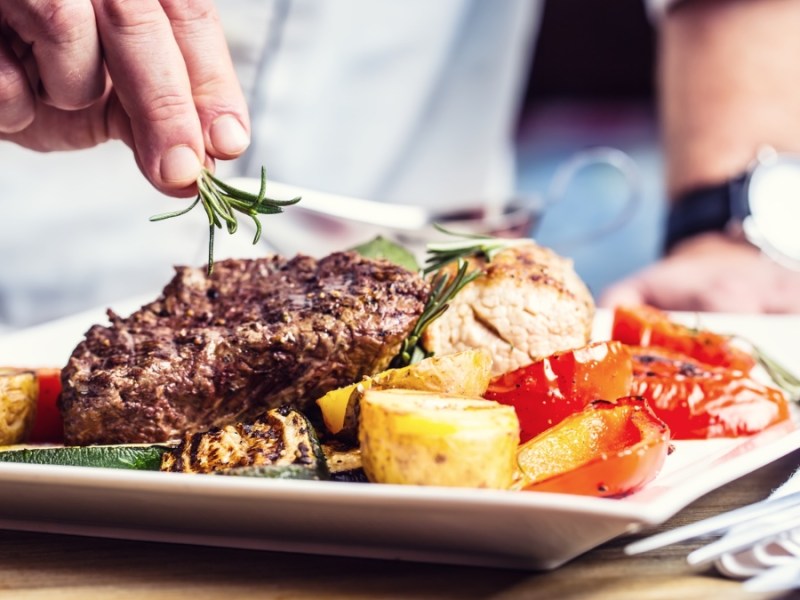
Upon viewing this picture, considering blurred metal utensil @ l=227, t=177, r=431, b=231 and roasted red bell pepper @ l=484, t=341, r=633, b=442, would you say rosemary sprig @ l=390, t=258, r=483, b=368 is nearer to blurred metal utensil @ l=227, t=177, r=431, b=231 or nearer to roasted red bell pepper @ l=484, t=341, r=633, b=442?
roasted red bell pepper @ l=484, t=341, r=633, b=442

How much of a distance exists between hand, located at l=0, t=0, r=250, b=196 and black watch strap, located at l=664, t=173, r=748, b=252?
131 inches

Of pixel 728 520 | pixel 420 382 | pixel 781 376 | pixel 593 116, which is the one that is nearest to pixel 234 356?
pixel 420 382

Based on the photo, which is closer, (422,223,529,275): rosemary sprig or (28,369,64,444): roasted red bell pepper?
(28,369,64,444): roasted red bell pepper

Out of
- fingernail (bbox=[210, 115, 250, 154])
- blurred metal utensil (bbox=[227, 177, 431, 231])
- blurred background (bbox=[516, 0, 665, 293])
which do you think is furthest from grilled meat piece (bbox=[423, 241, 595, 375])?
blurred background (bbox=[516, 0, 665, 293])

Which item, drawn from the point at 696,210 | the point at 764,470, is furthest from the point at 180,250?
the point at 764,470

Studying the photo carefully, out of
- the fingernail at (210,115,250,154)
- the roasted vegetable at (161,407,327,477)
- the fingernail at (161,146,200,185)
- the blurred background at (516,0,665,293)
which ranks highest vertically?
the fingernail at (210,115,250,154)

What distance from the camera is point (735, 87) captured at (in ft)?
17.4

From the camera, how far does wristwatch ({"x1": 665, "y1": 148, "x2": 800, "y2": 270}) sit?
472cm

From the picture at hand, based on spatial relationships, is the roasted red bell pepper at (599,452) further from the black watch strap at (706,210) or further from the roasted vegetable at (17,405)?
the black watch strap at (706,210)

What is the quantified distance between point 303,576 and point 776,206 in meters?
3.80

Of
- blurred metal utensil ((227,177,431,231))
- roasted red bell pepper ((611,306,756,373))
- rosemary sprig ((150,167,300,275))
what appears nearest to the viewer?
rosemary sprig ((150,167,300,275))

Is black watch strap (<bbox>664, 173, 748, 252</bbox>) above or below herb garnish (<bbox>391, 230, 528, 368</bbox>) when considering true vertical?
below

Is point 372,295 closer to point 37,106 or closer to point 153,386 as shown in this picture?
point 153,386

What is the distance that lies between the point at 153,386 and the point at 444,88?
4233mm
